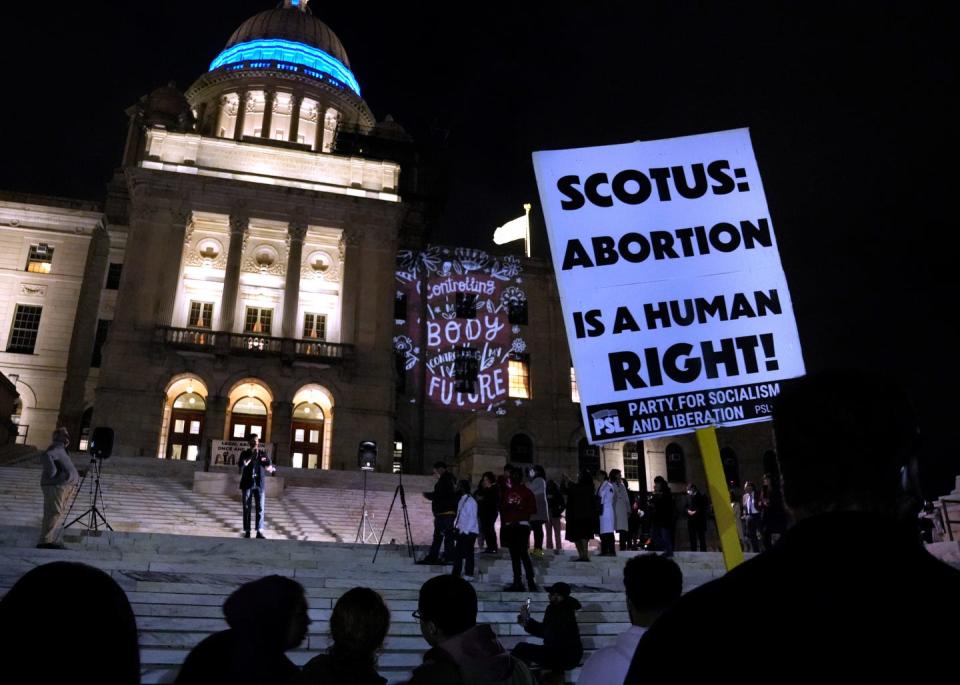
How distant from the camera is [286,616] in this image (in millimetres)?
3094

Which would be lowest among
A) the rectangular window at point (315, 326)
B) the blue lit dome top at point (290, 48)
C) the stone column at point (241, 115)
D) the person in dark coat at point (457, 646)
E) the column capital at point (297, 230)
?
the person in dark coat at point (457, 646)

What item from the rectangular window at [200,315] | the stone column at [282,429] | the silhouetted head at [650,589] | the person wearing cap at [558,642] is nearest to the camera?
the silhouetted head at [650,589]

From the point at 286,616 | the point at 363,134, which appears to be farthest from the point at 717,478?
the point at 363,134

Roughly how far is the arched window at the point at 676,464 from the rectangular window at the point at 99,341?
30851 mm

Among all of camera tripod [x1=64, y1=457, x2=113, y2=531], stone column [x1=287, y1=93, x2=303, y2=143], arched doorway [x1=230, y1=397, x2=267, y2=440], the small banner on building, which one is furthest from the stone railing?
stone column [x1=287, y1=93, x2=303, y2=143]

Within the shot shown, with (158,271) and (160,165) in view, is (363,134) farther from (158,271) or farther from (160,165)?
(158,271)

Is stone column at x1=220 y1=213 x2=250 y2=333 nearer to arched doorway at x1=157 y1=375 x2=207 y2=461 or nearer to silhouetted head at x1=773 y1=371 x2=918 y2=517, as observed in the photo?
arched doorway at x1=157 y1=375 x2=207 y2=461

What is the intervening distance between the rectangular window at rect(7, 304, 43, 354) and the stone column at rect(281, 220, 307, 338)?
1336 centimetres

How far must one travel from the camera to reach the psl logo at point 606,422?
4676mm

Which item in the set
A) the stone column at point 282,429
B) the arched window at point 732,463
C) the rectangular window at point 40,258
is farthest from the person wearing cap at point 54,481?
the arched window at point 732,463

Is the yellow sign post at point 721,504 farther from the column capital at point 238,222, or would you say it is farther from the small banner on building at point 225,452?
the column capital at point 238,222

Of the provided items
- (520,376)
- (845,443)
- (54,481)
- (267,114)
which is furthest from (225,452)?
(267,114)

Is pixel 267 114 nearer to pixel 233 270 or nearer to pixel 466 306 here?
pixel 233 270

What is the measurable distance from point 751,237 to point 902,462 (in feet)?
12.7
